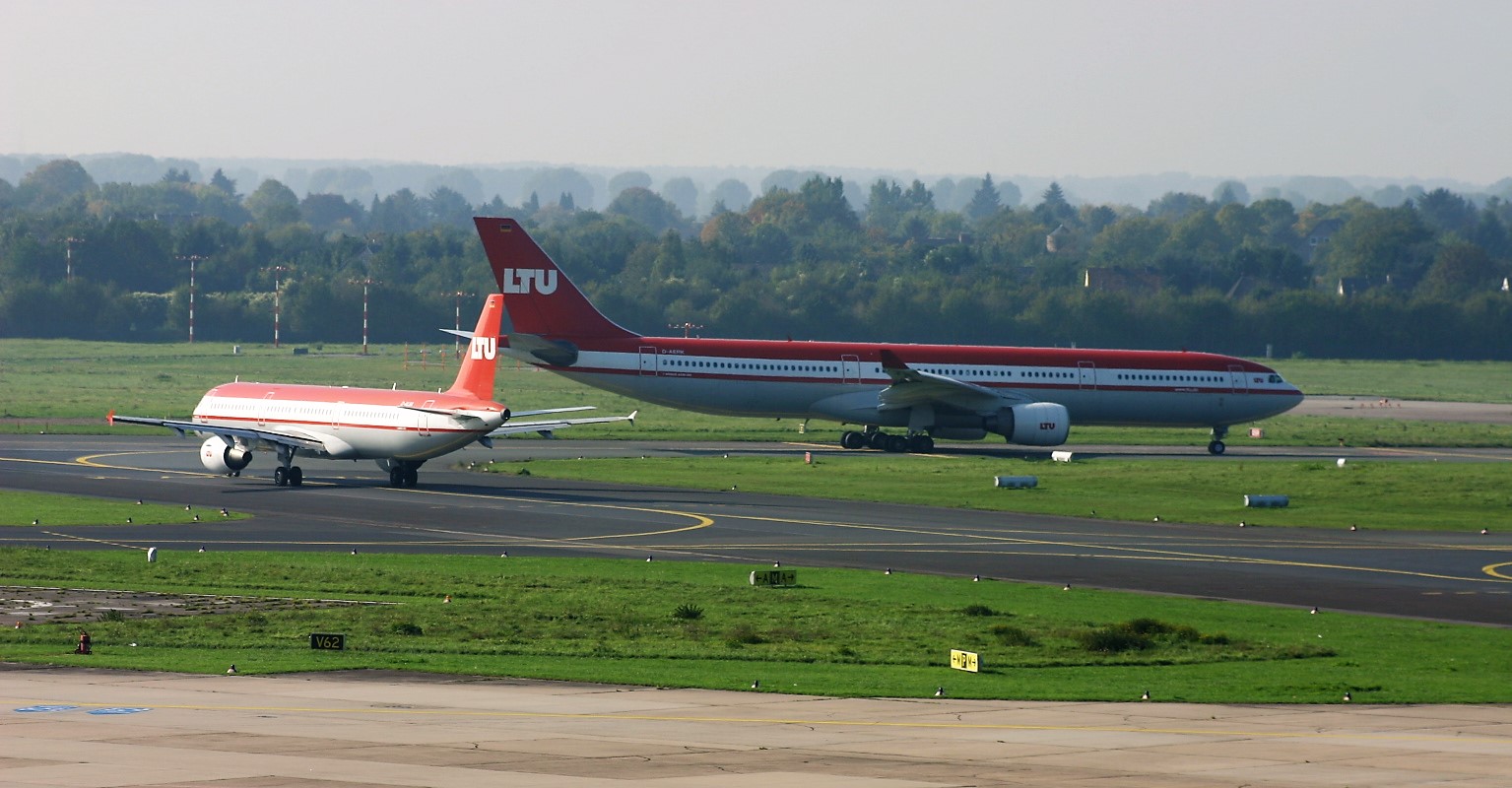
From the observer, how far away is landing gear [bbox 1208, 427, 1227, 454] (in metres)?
85.9

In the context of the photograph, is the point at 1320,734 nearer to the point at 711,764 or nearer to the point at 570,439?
the point at 711,764

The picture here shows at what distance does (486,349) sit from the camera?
63.5m

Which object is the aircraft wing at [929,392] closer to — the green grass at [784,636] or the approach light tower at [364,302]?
the green grass at [784,636]

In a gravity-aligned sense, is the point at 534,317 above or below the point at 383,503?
above

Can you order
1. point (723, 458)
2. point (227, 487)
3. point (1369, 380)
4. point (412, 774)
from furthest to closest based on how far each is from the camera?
point (1369, 380), point (723, 458), point (227, 487), point (412, 774)

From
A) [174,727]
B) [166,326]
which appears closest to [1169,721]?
[174,727]

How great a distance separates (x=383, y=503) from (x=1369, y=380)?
376ft

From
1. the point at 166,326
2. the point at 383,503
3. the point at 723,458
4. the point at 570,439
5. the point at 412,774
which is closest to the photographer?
the point at 412,774

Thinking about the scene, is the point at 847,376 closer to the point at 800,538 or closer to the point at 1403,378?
the point at 800,538

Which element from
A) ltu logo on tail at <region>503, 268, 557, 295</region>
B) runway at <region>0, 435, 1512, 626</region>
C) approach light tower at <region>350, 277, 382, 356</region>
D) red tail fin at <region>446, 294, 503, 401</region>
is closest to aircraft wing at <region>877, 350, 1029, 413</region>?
ltu logo on tail at <region>503, 268, 557, 295</region>

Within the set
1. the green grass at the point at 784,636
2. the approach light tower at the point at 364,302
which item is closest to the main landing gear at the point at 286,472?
the green grass at the point at 784,636

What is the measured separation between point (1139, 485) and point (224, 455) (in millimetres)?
33271

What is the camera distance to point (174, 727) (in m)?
24.7

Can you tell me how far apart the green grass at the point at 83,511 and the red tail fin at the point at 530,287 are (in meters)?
23.7
